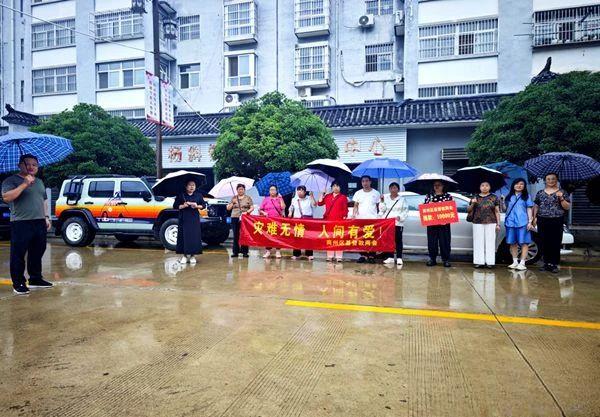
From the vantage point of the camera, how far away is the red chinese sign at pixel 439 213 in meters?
7.54

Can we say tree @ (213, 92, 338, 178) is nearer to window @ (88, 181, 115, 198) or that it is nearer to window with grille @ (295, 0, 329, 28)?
window @ (88, 181, 115, 198)

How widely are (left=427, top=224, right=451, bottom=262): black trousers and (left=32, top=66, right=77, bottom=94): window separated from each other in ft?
74.8

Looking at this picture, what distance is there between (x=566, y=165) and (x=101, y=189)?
10213 mm

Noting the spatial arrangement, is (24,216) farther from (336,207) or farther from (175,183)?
(336,207)

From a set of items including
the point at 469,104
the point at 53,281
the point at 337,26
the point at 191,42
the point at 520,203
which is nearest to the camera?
the point at 53,281

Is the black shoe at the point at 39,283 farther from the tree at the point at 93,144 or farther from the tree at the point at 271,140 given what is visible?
the tree at the point at 93,144

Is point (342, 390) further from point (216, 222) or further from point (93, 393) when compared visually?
point (216, 222)

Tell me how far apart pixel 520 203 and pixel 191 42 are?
67.5ft

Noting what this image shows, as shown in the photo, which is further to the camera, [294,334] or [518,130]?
[518,130]

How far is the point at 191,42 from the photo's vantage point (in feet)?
75.4

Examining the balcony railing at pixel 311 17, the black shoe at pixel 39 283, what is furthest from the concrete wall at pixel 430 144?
the black shoe at pixel 39 283

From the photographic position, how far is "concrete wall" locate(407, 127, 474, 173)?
50.8 ft

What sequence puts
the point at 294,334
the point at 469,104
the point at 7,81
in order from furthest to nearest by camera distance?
the point at 7,81
the point at 469,104
the point at 294,334

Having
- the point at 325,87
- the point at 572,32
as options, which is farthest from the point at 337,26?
the point at 572,32
